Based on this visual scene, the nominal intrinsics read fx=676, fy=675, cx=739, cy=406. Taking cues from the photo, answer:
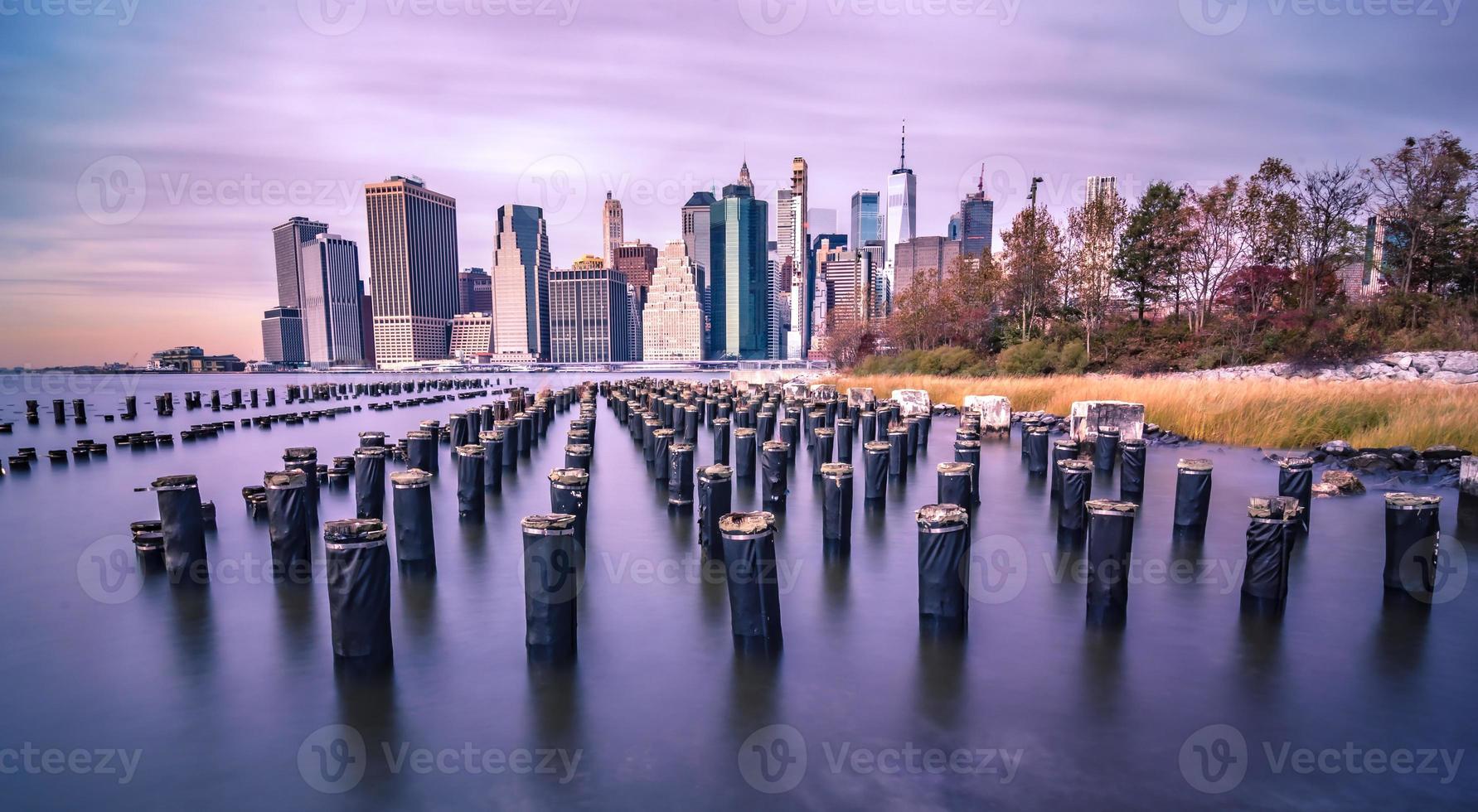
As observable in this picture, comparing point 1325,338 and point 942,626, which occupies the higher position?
point 1325,338

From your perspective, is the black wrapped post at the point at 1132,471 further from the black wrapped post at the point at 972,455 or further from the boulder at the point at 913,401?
the boulder at the point at 913,401

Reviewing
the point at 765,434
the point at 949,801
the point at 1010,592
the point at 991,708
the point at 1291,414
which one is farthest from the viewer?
the point at 765,434

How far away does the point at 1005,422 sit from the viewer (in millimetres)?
19984

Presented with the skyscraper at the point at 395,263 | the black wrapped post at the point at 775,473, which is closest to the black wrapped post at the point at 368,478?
the black wrapped post at the point at 775,473

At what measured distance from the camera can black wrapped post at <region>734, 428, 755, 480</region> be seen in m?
13.2

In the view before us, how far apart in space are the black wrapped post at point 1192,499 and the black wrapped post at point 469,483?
9964mm

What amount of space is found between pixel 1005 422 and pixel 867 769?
17.6 m

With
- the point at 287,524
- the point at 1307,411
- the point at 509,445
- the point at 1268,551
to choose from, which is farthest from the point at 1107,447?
the point at 287,524

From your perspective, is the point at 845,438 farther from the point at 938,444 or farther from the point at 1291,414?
the point at 1291,414

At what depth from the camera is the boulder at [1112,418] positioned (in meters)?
15.8

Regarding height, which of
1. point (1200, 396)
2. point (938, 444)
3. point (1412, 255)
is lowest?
point (938, 444)

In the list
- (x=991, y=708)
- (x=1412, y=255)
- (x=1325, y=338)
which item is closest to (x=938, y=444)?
(x=991, y=708)

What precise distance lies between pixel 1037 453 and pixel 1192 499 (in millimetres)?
4563

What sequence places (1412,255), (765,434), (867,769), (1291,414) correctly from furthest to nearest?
(1412,255)
(765,434)
(1291,414)
(867,769)
